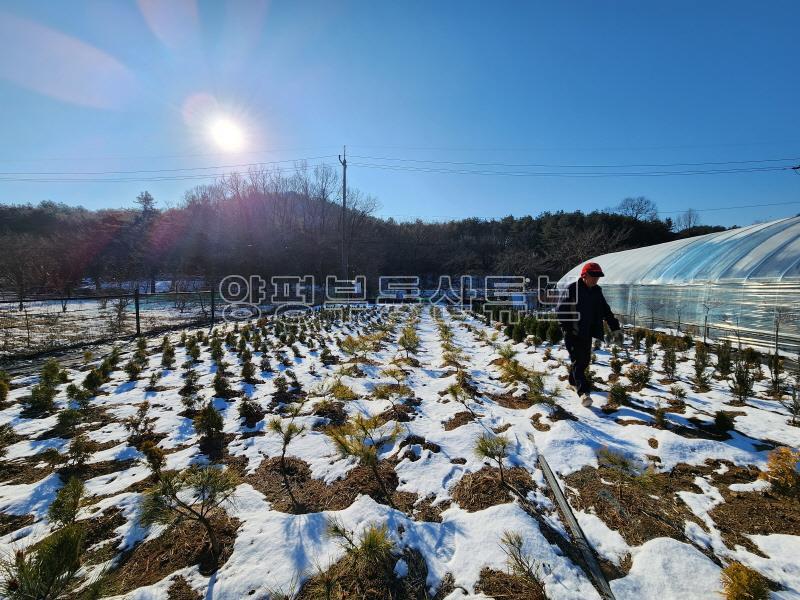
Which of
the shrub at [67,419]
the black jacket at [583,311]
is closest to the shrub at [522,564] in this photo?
the black jacket at [583,311]

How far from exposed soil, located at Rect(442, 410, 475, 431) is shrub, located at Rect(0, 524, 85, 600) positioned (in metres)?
2.76

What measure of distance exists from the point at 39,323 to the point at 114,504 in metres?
12.0

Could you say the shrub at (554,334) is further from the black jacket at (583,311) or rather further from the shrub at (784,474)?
the shrub at (784,474)

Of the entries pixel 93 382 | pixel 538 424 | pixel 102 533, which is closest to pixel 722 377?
pixel 538 424

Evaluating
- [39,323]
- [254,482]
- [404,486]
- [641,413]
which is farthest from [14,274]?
[641,413]

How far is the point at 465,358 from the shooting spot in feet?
20.5

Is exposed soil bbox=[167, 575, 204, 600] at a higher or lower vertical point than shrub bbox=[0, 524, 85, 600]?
lower

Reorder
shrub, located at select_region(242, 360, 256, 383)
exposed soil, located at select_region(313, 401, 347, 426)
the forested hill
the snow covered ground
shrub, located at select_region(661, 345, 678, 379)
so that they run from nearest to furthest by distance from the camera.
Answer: the snow covered ground
exposed soil, located at select_region(313, 401, 347, 426)
shrub, located at select_region(661, 345, 678, 379)
shrub, located at select_region(242, 360, 256, 383)
the forested hill

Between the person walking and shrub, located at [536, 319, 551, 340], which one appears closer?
the person walking

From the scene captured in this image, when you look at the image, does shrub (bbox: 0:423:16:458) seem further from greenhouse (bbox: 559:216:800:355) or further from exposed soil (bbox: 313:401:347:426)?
greenhouse (bbox: 559:216:800:355)

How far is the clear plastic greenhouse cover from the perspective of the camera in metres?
5.87

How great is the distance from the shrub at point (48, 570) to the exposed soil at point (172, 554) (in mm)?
334

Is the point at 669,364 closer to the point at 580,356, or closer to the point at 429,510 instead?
the point at 580,356

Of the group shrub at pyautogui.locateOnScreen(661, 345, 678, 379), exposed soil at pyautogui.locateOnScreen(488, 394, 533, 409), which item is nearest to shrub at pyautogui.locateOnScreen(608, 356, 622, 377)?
shrub at pyautogui.locateOnScreen(661, 345, 678, 379)
